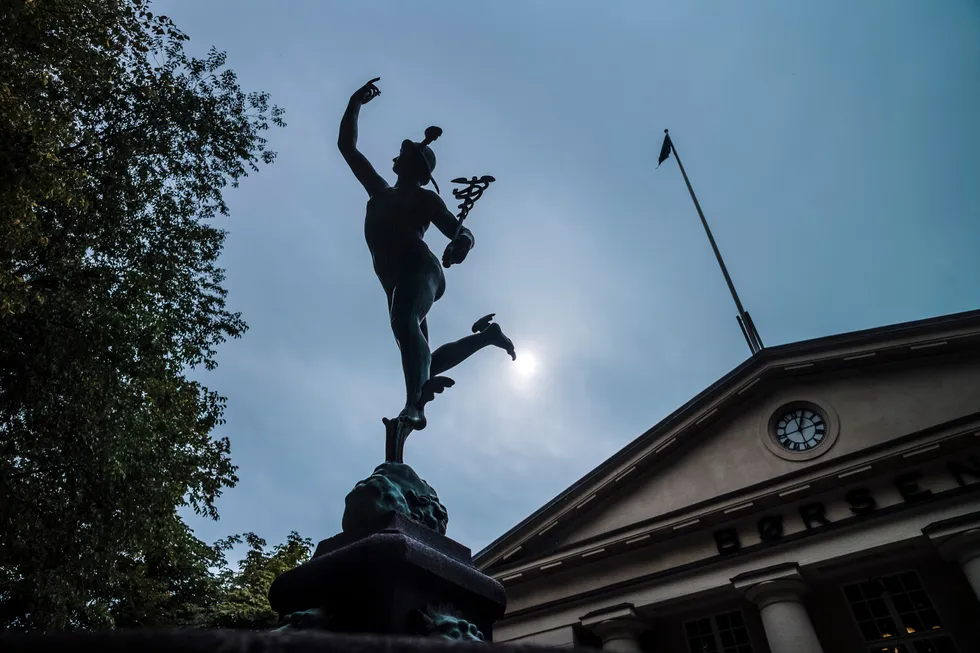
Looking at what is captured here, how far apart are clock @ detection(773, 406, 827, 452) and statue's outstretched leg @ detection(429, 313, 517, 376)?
1739 cm

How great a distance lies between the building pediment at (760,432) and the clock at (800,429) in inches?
5.3

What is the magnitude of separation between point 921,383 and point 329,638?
68.3 ft

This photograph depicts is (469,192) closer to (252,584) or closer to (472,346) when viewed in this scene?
(472,346)

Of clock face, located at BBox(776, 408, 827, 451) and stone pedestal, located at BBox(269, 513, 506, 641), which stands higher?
clock face, located at BBox(776, 408, 827, 451)

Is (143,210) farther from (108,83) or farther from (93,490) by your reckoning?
(93,490)

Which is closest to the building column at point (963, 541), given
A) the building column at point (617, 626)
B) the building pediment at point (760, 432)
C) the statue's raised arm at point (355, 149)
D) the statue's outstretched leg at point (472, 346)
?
the building pediment at point (760, 432)

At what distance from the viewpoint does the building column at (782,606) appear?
13852mm

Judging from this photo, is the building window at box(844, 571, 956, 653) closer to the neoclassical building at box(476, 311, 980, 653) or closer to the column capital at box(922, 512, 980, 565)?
the neoclassical building at box(476, 311, 980, 653)

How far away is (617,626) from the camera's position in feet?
52.8

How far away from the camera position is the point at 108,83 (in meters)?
10.4

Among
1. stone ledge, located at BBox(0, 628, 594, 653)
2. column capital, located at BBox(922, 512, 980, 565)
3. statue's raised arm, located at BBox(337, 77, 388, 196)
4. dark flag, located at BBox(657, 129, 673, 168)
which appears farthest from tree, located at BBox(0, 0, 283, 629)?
dark flag, located at BBox(657, 129, 673, 168)

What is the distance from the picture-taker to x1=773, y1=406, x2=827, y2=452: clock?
18.5 meters

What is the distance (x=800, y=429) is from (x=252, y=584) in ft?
60.1

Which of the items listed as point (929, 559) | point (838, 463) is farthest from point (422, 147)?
point (929, 559)
